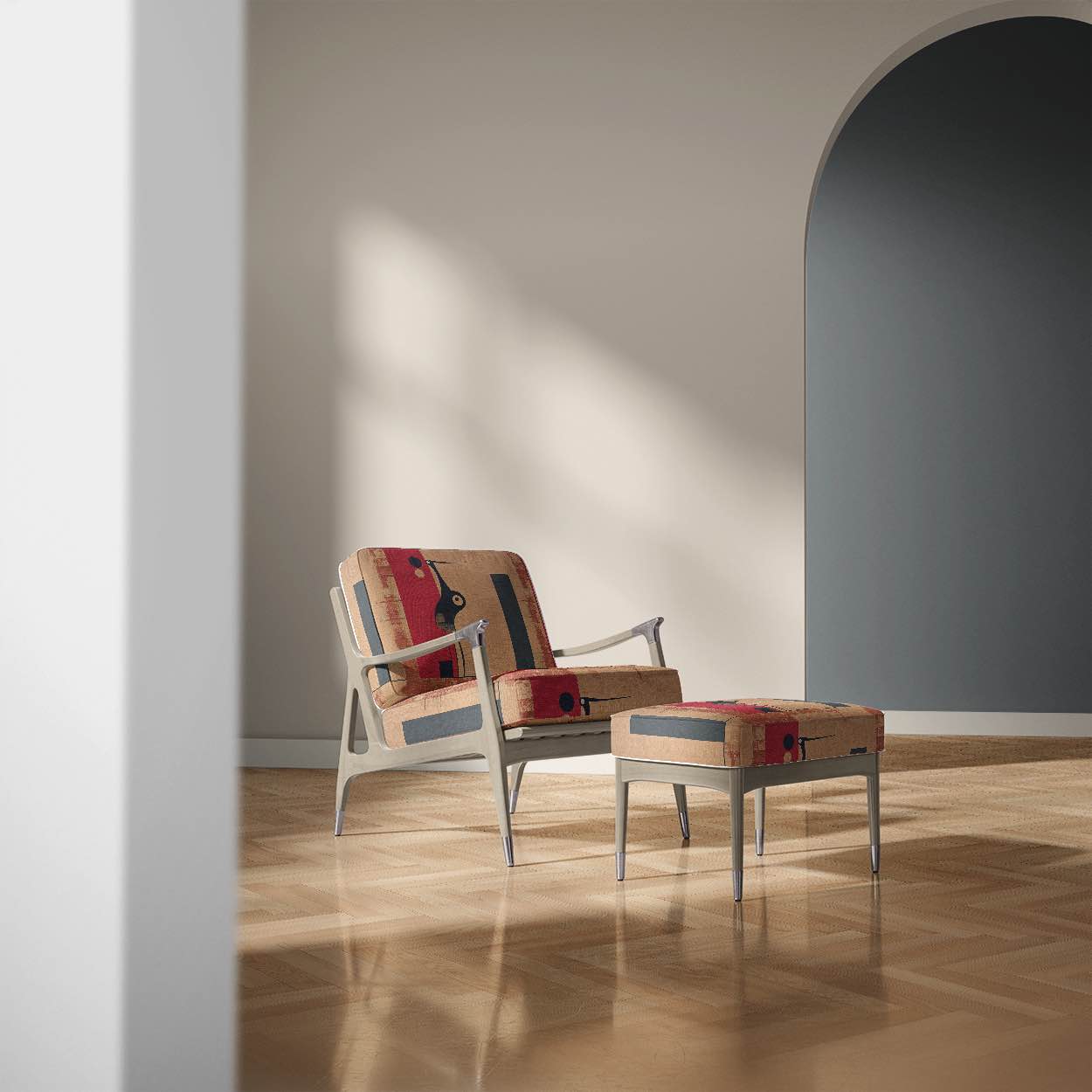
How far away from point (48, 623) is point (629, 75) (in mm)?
→ 4788

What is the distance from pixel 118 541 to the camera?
1.25m

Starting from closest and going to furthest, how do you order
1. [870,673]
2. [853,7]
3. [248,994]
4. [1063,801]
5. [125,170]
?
[125,170] < [248,994] < [1063,801] < [853,7] < [870,673]

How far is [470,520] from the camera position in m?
5.55

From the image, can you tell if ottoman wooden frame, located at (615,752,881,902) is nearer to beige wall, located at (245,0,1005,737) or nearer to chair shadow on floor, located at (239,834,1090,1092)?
chair shadow on floor, located at (239,834,1090,1092)

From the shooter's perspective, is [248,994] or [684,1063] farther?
[248,994]

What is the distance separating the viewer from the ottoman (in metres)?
2.91

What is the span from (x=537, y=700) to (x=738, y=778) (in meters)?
0.71

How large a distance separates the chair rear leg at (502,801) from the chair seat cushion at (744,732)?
0.33m

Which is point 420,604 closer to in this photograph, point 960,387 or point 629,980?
point 629,980

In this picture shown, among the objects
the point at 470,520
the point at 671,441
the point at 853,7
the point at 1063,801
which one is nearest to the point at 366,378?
the point at 470,520

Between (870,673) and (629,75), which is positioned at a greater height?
(629,75)

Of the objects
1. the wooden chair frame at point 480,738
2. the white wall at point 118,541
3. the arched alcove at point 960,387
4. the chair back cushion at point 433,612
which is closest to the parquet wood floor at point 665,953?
the wooden chair frame at point 480,738

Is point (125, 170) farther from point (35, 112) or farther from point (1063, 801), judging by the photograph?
point (1063, 801)

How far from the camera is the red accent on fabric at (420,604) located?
3869mm
